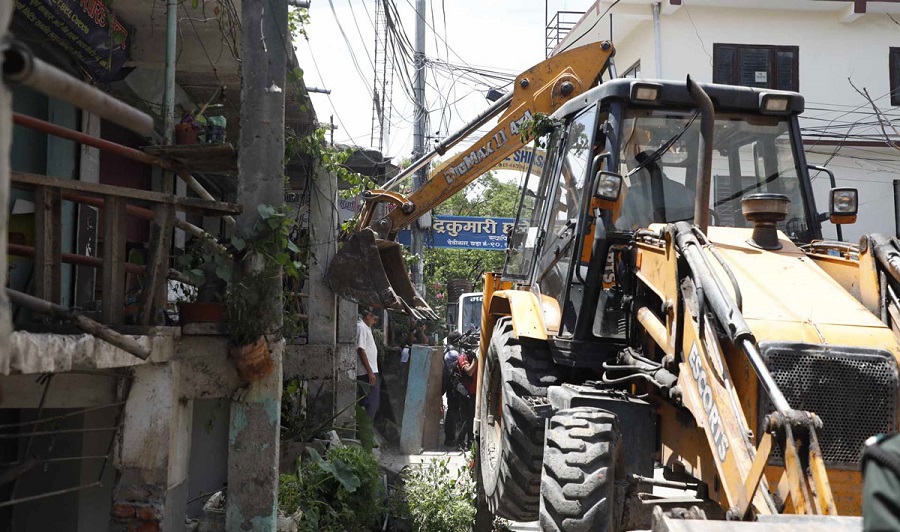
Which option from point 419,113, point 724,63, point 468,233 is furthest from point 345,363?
point 724,63

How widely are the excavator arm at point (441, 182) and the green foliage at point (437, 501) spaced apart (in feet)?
5.84

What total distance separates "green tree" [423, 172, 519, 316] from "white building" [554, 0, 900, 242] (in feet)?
18.2

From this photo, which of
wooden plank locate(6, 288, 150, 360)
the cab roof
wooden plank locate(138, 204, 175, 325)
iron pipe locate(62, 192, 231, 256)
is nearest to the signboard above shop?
iron pipe locate(62, 192, 231, 256)

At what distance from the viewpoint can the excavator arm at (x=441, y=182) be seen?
8.30m

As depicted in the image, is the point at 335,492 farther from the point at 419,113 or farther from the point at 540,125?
the point at 419,113

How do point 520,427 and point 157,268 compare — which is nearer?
point 157,268

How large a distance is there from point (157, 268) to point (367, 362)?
22.6 feet

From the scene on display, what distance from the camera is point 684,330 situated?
450cm

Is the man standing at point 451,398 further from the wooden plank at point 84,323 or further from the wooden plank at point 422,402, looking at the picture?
the wooden plank at point 84,323

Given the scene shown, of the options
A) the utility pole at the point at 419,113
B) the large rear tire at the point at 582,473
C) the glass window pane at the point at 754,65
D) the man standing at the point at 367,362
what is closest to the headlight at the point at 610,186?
the large rear tire at the point at 582,473

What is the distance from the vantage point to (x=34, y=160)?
23.4 ft

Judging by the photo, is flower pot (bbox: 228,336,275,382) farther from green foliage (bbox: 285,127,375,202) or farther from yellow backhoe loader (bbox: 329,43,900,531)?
green foliage (bbox: 285,127,375,202)

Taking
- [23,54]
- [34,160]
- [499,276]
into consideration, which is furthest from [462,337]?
[23,54]

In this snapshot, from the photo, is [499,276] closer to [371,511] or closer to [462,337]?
[371,511]
